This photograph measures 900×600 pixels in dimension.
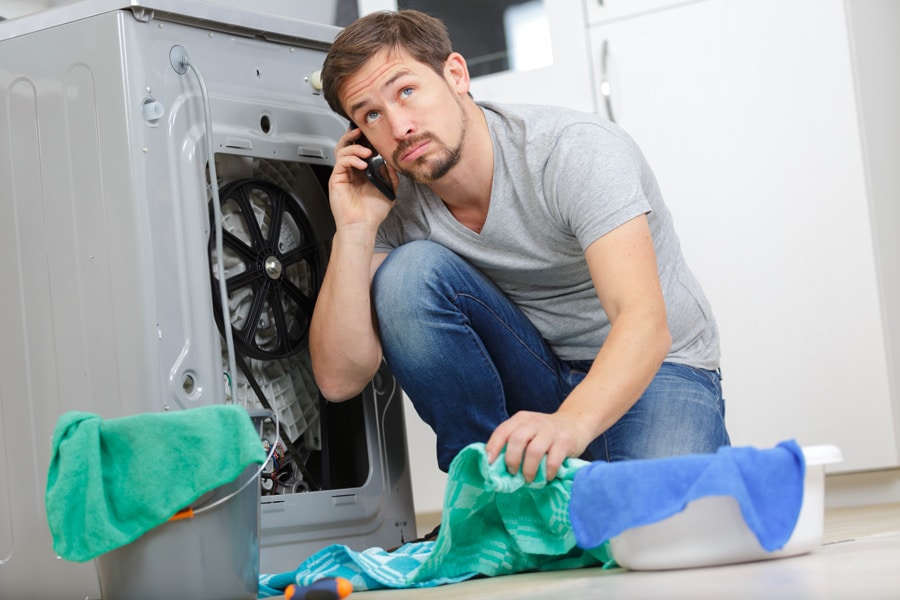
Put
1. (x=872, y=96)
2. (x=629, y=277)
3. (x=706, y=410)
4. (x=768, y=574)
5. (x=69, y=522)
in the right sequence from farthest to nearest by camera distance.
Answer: (x=872, y=96) < (x=706, y=410) < (x=629, y=277) < (x=69, y=522) < (x=768, y=574)

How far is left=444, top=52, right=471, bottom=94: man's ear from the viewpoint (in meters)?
1.57

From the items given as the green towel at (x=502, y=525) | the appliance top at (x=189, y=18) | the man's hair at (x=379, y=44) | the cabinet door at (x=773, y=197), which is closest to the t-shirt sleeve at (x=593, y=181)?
the man's hair at (x=379, y=44)

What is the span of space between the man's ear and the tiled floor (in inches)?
28.1

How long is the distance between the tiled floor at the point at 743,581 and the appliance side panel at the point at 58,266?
1.62ft

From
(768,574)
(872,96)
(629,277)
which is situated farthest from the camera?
(872,96)

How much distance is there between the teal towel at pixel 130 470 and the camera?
1111 mm

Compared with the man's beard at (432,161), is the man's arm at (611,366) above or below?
below

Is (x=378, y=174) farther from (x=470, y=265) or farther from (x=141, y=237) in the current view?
(x=141, y=237)

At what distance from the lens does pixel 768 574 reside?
0.94 m

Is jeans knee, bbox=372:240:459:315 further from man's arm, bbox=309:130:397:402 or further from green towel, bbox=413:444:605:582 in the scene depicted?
green towel, bbox=413:444:605:582

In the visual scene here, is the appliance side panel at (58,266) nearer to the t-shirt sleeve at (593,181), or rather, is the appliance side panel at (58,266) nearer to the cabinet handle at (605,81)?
the t-shirt sleeve at (593,181)

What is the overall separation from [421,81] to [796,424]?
3.74ft

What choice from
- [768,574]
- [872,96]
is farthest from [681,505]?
[872,96]

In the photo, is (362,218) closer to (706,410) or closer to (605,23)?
(706,410)
